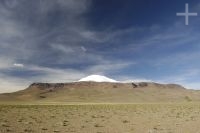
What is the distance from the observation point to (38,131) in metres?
18.3

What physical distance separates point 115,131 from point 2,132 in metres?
7.10

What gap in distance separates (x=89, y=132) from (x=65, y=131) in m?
1.61

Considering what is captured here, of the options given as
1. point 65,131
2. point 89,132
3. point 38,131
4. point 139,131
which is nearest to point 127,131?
point 139,131

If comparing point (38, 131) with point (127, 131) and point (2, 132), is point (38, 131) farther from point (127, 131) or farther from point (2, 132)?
point (127, 131)

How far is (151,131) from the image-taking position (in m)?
18.1

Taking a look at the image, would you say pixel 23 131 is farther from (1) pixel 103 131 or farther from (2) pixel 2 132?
(1) pixel 103 131

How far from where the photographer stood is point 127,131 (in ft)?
61.5

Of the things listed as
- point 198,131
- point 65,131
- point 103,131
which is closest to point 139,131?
point 103,131

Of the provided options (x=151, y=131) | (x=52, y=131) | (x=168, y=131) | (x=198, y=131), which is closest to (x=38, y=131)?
(x=52, y=131)

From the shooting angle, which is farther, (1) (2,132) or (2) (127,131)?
(2) (127,131)

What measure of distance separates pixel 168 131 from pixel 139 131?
185cm

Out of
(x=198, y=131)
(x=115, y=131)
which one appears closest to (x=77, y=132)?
(x=115, y=131)

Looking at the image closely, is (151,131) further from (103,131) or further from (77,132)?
(77,132)

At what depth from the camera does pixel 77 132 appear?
18203 mm
